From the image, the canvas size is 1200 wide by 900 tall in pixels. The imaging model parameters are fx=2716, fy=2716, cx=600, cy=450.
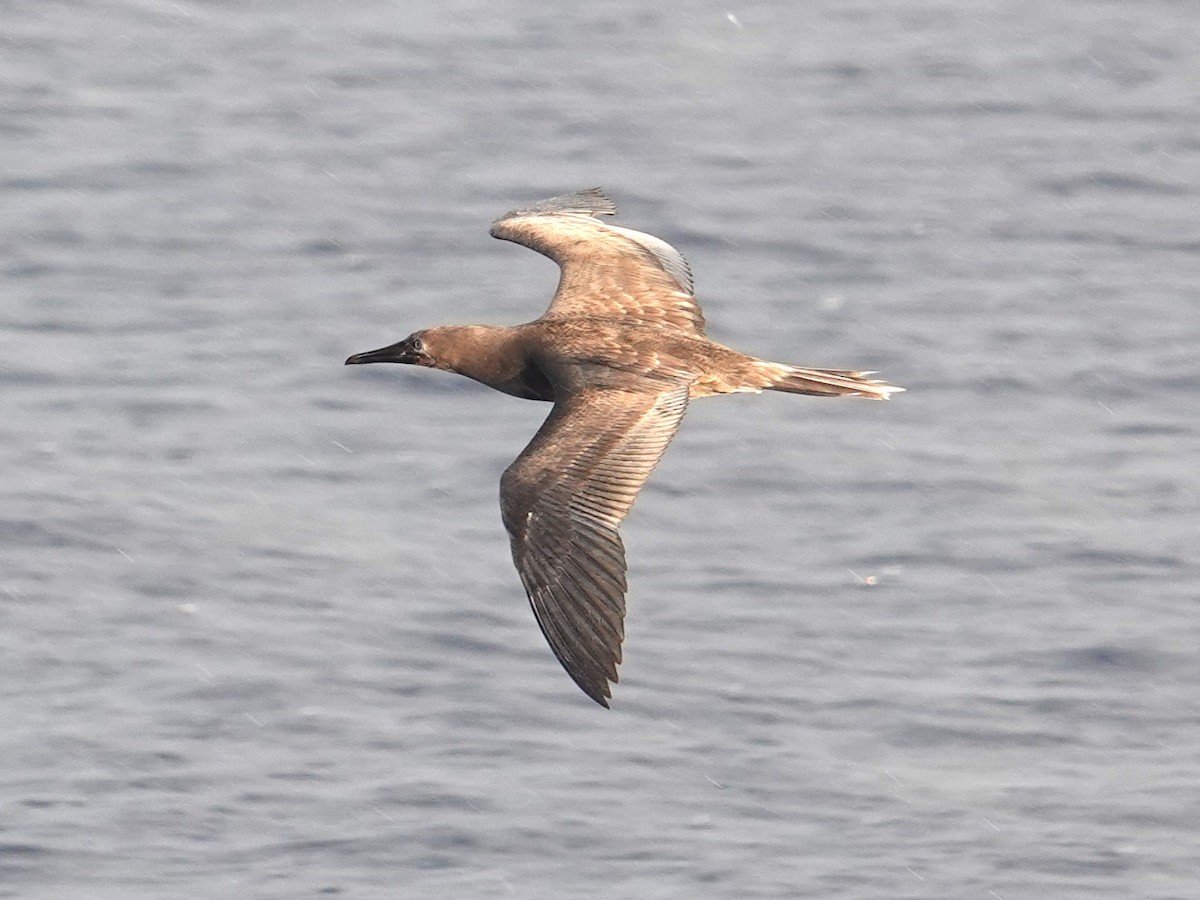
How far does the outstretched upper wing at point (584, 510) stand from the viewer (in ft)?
34.2

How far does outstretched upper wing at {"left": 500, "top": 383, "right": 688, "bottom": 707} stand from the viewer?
10.4 m

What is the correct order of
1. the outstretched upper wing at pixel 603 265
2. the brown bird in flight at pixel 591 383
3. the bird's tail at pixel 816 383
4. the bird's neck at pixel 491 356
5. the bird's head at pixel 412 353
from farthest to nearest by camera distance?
the outstretched upper wing at pixel 603 265, the bird's head at pixel 412 353, the bird's neck at pixel 491 356, the bird's tail at pixel 816 383, the brown bird in flight at pixel 591 383

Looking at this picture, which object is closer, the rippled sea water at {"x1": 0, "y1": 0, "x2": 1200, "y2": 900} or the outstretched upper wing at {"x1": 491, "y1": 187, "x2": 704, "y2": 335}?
the outstretched upper wing at {"x1": 491, "y1": 187, "x2": 704, "y2": 335}

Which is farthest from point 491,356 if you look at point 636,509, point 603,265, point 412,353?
point 636,509

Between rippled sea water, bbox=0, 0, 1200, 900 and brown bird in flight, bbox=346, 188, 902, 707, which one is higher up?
brown bird in flight, bbox=346, 188, 902, 707

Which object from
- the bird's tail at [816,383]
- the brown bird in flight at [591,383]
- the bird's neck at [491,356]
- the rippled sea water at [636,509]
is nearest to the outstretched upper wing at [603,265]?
the brown bird in flight at [591,383]

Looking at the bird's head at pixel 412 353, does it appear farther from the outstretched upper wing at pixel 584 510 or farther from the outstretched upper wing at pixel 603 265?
the outstretched upper wing at pixel 584 510

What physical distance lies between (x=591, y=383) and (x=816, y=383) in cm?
116

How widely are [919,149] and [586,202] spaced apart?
10317 millimetres

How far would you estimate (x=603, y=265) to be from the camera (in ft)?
45.6

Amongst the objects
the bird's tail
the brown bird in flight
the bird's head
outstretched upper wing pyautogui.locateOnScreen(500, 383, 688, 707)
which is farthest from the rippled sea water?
outstretched upper wing pyautogui.locateOnScreen(500, 383, 688, 707)

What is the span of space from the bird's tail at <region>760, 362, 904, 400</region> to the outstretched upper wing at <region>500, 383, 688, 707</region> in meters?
0.66

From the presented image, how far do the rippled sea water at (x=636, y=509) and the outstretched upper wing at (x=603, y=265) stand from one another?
137 inches

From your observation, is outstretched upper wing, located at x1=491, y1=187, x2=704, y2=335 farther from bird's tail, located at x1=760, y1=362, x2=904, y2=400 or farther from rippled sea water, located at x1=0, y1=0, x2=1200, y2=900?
rippled sea water, located at x1=0, y1=0, x2=1200, y2=900
